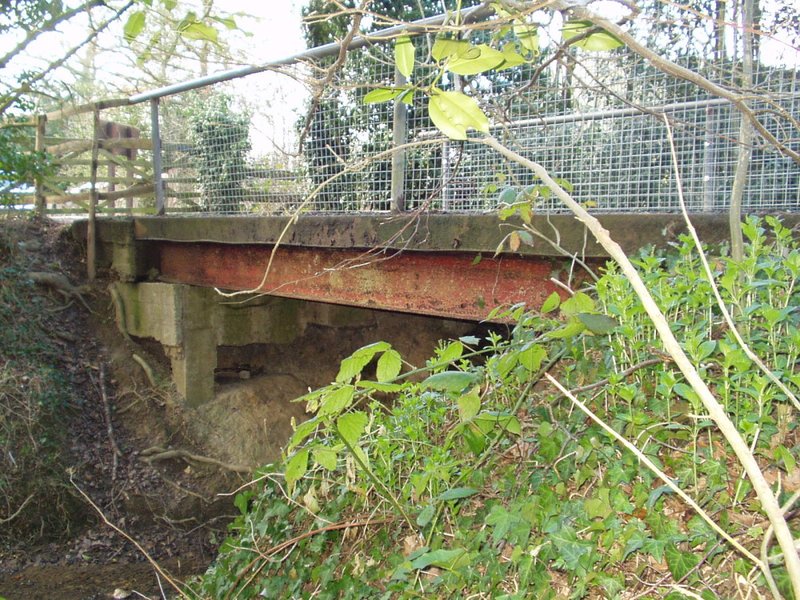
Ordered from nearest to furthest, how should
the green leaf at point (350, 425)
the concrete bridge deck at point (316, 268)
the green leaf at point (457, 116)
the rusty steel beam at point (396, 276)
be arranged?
the green leaf at point (457, 116) → the green leaf at point (350, 425) → the concrete bridge deck at point (316, 268) → the rusty steel beam at point (396, 276)

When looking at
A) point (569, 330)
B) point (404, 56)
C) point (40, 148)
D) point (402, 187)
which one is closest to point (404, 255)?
point (402, 187)

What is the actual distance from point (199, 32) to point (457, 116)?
1196 millimetres

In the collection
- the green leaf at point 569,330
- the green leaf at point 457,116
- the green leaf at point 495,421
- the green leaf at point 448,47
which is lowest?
the green leaf at point 495,421

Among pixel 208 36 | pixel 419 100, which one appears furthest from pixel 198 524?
pixel 208 36

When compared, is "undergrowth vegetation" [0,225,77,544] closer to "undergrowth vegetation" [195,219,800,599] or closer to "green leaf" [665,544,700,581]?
"undergrowth vegetation" [195,219,800,599]

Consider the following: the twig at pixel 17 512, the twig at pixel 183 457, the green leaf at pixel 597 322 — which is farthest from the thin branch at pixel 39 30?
the green leaf at pixel 597 322

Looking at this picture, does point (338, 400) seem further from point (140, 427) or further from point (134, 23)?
point (140, 427)

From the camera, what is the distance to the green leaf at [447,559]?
2270mm

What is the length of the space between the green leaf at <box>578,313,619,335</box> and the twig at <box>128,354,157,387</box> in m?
6.62

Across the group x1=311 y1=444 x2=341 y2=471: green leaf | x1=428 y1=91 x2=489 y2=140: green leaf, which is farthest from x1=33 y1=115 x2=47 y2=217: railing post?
x1=428 y1=91 x2=489 y2=140: green leaf

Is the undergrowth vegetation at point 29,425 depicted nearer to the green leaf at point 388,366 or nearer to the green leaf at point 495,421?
the green leaf at point 495,421

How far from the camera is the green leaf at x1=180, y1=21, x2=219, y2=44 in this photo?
85.3 inches

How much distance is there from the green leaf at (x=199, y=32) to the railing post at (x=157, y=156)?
587 cm

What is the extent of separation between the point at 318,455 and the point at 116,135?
938cm
